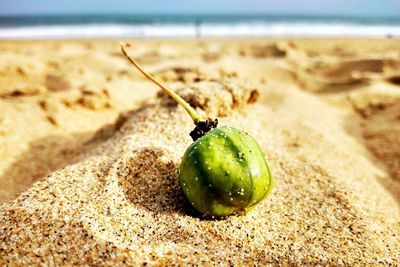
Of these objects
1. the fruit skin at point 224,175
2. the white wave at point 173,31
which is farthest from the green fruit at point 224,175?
the white wave at point 173,31

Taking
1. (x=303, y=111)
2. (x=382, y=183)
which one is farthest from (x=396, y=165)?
(x=303, y=111)

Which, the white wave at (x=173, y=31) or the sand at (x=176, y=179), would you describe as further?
the white wave at (x=173, y=31)

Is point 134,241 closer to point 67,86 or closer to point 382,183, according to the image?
point 382,183

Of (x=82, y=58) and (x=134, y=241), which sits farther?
(x=82, y=58)

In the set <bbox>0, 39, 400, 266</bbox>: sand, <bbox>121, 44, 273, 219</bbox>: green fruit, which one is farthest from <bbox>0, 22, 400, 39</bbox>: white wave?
<bbox>121, 44, 273, 219</bbox>: green fruit

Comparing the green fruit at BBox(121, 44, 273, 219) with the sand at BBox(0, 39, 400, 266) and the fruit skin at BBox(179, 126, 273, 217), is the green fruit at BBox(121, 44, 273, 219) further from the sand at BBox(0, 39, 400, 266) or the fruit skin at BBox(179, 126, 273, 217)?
the sand at BBox(0, 39, 400, 266)

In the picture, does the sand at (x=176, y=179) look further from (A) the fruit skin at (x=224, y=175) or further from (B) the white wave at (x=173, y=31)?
(B) the white wave at (x=173, y=31)

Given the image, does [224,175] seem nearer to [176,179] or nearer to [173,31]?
[176,179]
